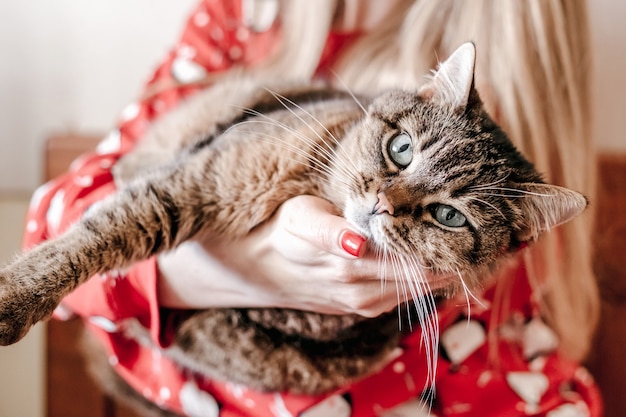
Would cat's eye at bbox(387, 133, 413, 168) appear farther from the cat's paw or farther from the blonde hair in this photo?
the cat's paw

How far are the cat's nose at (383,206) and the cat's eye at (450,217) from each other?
0.28 feet

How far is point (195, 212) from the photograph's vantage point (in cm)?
93

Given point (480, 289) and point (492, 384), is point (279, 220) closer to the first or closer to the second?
point (480, 289)

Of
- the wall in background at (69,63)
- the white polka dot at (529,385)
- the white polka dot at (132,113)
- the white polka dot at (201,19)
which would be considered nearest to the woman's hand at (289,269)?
the white polka dot at (529,385)

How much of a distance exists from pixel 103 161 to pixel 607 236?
4.57 ft

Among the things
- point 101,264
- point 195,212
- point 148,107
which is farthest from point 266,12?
point 101,264

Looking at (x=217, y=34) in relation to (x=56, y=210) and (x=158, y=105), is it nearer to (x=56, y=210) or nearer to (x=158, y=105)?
(x=158, y=105)

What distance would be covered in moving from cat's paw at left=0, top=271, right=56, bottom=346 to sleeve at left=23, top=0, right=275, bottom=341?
22cm

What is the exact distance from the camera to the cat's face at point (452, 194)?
0.82m

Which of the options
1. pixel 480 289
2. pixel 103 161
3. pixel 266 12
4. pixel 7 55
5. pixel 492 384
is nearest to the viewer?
pixel 480 289

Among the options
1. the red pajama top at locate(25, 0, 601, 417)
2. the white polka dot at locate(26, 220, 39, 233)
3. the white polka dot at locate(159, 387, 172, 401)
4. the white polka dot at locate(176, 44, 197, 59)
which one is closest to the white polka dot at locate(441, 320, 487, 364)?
the red pajama top at locate(25, 0, 601, 417)

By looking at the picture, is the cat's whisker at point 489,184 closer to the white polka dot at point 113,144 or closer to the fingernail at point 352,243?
the fingernail at point 352,243

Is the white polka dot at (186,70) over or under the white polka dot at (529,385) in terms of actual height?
over

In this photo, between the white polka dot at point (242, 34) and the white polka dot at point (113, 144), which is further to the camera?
the white polka dot at point (242, 34)
